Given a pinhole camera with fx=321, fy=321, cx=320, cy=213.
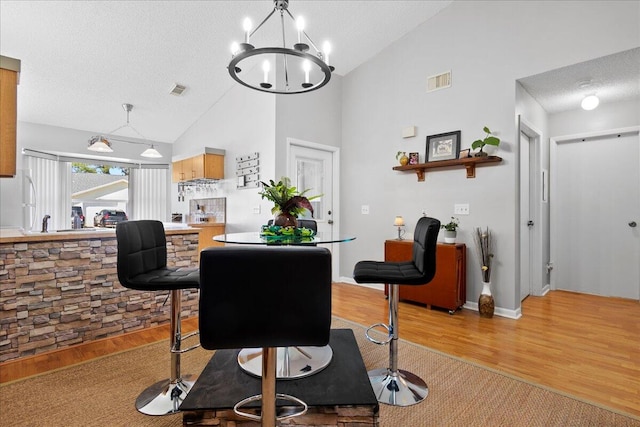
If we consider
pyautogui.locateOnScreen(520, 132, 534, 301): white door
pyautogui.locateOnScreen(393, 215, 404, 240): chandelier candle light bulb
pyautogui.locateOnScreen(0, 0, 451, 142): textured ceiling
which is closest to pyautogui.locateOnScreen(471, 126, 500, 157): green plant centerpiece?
pyautogui.locateOnScreen(520, 132, 534, 301): white door

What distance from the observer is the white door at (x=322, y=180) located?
460 cm

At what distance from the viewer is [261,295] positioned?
108 cm

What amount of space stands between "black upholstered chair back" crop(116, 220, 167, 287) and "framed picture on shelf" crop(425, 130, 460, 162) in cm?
305

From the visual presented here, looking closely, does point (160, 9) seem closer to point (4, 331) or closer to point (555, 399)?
point (4, 331)

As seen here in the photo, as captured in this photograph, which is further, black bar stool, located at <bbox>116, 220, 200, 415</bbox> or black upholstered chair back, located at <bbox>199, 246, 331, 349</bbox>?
black bar stool, located at <bbox>116, 220, 200, 415</bbox>

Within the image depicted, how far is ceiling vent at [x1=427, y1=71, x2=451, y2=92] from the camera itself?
3742 mm

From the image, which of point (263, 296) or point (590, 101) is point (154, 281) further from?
point (590, 101)

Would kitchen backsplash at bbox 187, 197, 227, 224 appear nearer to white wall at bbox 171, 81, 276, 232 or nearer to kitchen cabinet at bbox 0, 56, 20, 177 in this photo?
white wall at bbox 171, 81, 276, 232

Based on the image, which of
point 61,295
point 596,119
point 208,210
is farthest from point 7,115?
point 596,119

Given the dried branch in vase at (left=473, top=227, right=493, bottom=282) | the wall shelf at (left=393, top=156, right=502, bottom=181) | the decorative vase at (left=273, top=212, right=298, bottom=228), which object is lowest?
the dried branch in vase at (left=473, top=227, right=493, bottom=282)

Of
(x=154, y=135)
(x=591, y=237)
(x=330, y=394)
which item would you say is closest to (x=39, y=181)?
(x=154, y=135)

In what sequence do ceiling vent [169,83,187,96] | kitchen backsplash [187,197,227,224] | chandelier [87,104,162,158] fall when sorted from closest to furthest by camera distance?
chandelier [87,104,162,158]
ceiling vent [169,83,187,96]
kitchen backsplash [187,197,227,224]

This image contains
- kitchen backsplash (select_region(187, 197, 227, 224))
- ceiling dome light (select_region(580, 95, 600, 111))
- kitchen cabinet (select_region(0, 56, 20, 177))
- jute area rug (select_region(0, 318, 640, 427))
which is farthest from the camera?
kitchen backsplash (select_region(187, 197, 227, 224))

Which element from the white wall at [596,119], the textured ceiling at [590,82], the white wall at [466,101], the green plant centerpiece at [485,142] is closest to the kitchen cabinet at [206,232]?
the white wall at [466,101]
